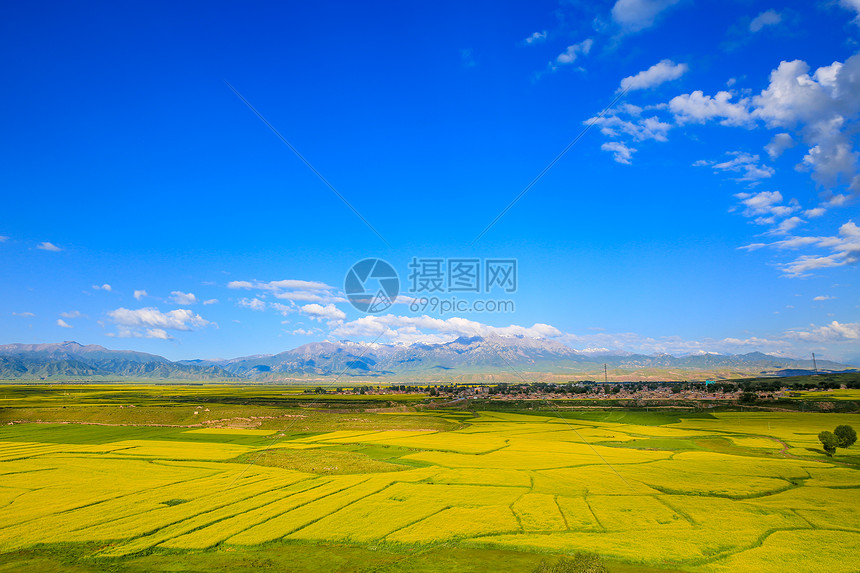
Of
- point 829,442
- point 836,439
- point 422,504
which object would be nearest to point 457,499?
point 422,504

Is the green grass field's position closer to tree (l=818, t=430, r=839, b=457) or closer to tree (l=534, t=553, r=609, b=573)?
tree (l=818, t=430, r=839, b=457)

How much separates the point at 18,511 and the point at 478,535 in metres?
27.2

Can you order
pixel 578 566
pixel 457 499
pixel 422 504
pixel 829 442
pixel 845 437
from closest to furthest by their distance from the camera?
pixel 578 566
pixel 422 504
pixel 457 499
pixel 829 442
pixel 845 437

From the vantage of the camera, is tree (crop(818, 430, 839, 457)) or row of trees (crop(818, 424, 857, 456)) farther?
row of trees (crop(818, 424, 857, 456))

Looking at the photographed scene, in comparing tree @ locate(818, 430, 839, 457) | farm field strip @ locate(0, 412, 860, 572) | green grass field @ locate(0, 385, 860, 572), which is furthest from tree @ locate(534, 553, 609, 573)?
tree @ locate(818, 430, 839, 457)

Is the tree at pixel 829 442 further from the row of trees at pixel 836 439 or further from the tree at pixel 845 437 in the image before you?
the tree at pixel 845 437

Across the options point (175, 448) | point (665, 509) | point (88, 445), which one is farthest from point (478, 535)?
point (88, 445)

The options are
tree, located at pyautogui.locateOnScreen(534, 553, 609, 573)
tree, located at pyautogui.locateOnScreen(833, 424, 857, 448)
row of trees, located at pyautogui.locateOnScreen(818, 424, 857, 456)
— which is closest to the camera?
tree, located at pyautogui.locateOnScreen(534, 553, 609, 573)

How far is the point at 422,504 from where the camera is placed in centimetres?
2681

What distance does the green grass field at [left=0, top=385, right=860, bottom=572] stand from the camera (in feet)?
64.1

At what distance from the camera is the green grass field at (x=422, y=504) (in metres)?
19.5

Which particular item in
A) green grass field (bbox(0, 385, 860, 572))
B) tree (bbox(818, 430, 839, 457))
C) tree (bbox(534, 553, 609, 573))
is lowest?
green grass field (bbox(0, 385, 860, 572))

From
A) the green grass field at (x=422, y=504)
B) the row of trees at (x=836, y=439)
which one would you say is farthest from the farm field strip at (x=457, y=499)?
the row of trees at (x=836, y=439)

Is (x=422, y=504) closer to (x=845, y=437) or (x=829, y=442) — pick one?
(x=829, y=442)
